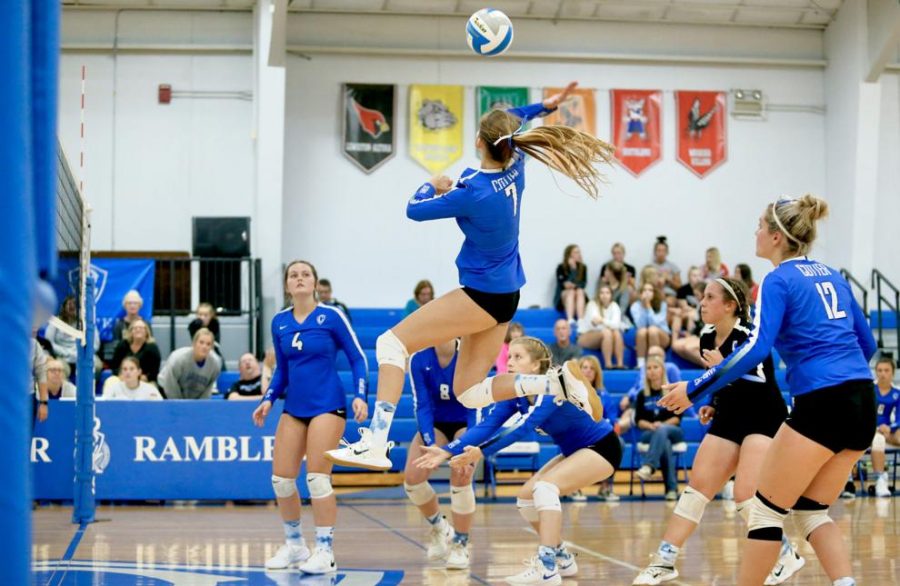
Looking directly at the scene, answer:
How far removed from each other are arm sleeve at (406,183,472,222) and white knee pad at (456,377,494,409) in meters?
0.98

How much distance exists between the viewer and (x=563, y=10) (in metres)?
18.5

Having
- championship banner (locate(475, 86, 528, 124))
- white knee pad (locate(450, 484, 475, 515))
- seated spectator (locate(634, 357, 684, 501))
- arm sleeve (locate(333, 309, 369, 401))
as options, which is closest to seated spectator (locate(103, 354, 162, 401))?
seated spectator (locate(634, 357, 684, 501))

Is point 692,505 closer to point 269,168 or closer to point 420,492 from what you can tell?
point 420,492

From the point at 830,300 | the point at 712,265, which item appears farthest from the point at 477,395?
the point at 712,265

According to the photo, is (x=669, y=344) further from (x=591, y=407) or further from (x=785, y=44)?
(x=591, y=407)

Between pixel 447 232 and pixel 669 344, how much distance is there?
429 cm

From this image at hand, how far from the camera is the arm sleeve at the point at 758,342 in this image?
4.71 meters

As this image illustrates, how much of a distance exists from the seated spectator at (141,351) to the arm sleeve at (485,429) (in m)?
7.65

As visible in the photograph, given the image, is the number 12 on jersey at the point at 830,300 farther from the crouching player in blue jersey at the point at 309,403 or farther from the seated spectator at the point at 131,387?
the seated spectator at the point at 131,387

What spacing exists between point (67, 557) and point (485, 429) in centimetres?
317

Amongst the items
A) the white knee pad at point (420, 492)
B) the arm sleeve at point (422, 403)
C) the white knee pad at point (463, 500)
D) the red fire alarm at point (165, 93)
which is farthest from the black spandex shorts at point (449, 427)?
the red fire alarm at point (165, 93)

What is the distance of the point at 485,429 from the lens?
651cm

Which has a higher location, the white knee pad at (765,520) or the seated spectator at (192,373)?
the white knee pad at (765,520)

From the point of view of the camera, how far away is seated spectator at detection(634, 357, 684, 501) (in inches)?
487
